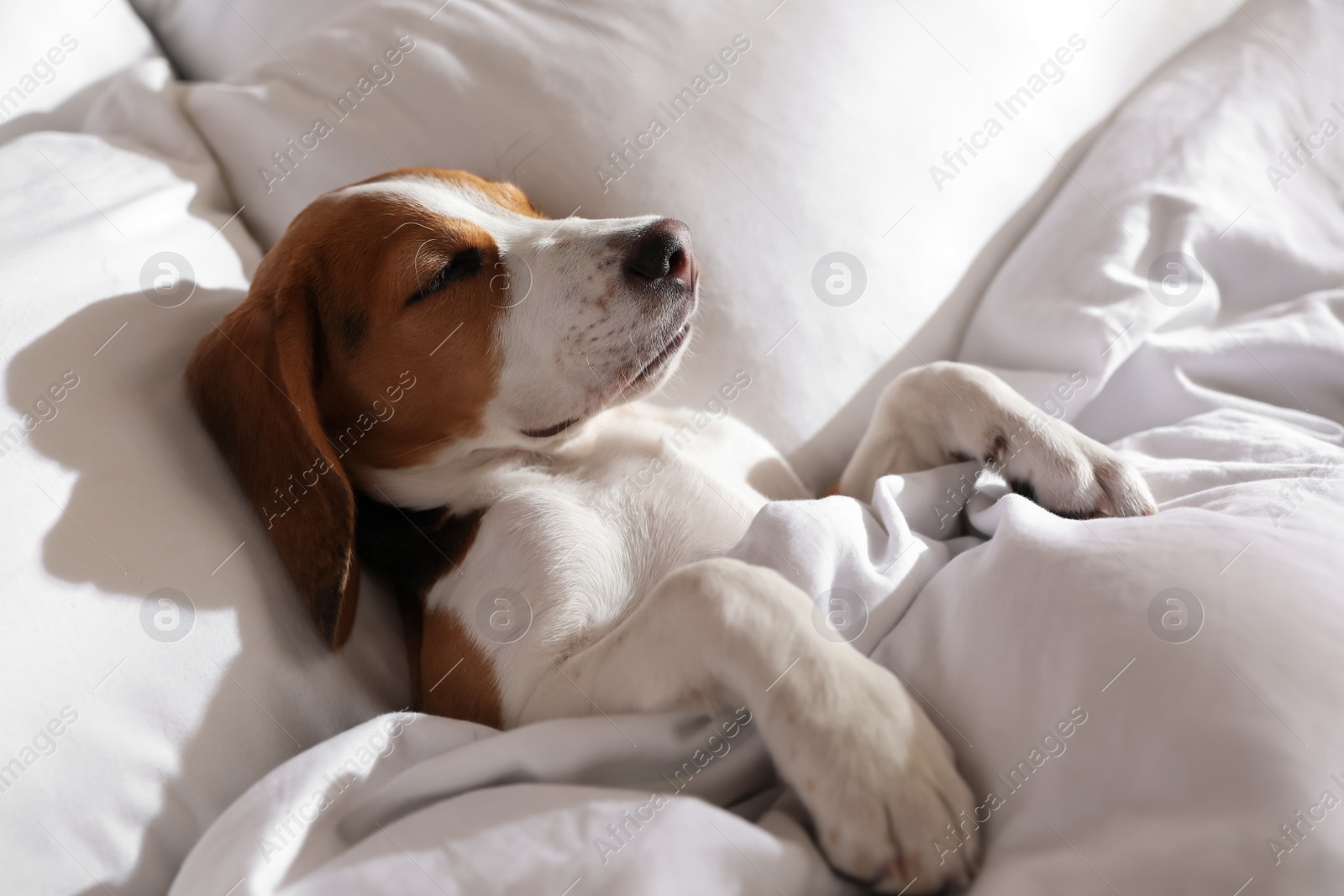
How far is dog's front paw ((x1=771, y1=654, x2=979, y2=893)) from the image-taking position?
95 cm

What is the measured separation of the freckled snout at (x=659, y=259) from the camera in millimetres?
1407

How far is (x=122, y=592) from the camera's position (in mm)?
1201

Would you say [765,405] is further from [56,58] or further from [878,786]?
[56,58]

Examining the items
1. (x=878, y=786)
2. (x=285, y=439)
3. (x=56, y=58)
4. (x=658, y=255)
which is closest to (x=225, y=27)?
(x=56, y=58)

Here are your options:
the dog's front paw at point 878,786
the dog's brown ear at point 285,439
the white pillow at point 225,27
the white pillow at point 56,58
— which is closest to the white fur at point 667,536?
the dog's front paw at point 878,786

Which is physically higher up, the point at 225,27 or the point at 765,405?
the point at 765,405

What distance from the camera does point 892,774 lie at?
97 centimetres

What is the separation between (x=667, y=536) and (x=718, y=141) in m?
0.87

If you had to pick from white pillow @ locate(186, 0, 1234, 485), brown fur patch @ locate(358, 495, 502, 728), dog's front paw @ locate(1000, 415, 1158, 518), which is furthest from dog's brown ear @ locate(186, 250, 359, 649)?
dog's front paw @ locate(1000, 415, 1158, 518)

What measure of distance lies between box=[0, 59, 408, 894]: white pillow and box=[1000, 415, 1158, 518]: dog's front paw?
1.11 meters

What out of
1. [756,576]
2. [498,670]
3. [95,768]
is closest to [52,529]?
[95,768]

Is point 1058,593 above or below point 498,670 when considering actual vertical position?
above

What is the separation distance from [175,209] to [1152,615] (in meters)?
1.80

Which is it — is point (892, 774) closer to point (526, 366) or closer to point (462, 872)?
point (462, 872)
